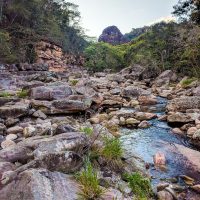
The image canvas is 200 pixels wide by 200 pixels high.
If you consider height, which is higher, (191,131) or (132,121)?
(191,131)

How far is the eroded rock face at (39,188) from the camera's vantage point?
3.06 metres

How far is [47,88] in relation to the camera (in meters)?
10.7

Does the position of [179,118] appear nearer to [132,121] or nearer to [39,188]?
[132,121]

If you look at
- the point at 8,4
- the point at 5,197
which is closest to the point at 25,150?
the point at 5,197

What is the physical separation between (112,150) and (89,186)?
139cm

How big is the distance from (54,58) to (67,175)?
35.3 m

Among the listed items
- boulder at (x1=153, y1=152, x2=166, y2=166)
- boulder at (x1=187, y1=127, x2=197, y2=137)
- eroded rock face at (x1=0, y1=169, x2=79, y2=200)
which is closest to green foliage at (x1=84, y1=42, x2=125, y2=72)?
boulder at (x1=187, y1=127, x2=197, y2=137)

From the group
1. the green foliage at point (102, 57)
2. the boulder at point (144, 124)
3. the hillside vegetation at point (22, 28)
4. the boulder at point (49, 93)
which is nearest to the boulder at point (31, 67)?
the hillside vegetation at point (22, 28)

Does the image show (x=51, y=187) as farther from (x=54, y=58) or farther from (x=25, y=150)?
(x=54, y=58)

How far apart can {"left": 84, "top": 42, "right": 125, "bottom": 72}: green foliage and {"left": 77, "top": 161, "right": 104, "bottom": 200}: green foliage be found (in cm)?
3281

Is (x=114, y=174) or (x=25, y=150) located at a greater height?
(x=25, y=150)

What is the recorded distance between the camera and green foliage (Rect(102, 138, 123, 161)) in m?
4.75

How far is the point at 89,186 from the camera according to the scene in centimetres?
349

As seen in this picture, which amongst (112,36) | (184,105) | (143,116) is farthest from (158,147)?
(112,36)
